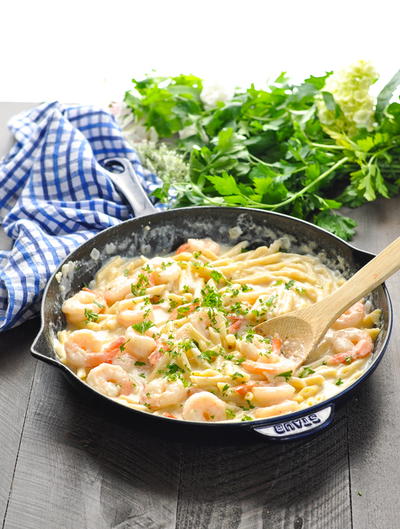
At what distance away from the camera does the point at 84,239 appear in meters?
4.01

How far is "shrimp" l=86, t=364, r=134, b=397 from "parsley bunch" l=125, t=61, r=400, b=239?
1424 mm

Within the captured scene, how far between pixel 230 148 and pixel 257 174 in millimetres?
261

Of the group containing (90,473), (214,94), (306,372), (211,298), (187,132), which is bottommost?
(90,473)

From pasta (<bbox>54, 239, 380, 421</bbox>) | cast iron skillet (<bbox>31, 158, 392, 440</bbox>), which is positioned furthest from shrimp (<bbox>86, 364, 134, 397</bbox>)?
cast iron skillet (<bbox>31, 158, 392, 440</bbox>)

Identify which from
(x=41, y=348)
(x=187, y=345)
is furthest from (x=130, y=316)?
(x=41, y=348)

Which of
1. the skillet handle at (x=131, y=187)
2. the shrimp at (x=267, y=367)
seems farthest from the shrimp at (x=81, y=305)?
the shrimp at (x=267, y=367)

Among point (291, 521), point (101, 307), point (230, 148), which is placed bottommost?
point (291, 521)

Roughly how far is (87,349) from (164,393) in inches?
19.4

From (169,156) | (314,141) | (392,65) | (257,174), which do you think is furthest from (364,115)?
(392,65)

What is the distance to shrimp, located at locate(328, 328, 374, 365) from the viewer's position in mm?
3111

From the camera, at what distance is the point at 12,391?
329 cm

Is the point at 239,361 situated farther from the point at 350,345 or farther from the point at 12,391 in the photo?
the point at 12,391

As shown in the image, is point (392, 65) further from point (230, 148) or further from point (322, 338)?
point (322, 338)

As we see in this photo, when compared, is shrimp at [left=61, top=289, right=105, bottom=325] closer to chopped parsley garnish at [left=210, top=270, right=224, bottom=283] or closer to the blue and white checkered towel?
the blue and white checkered towel
